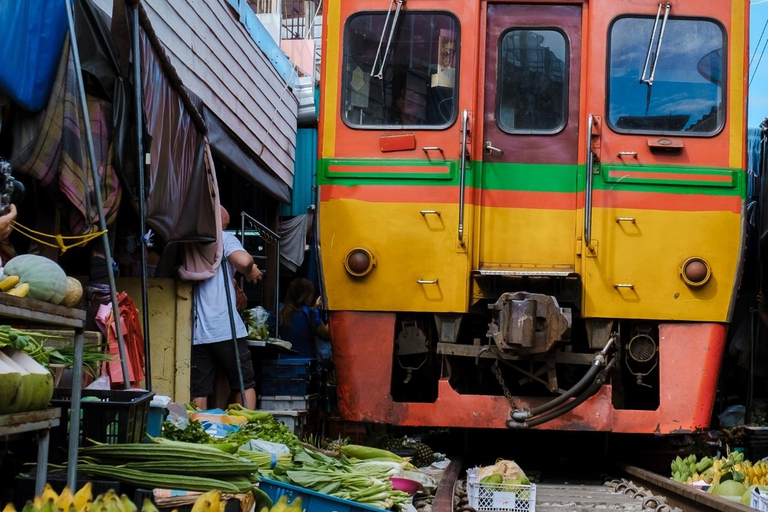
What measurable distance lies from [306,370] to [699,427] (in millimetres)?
3316

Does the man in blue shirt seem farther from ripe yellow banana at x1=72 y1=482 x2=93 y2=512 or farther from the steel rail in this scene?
ripe yellow banana at x1=72 y1=482 x2=93 y2=512

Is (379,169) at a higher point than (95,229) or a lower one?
higher

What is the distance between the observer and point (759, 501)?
531 centimetres

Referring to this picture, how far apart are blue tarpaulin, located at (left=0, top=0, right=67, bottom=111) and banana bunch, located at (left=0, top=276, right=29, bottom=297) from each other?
1.54 meters

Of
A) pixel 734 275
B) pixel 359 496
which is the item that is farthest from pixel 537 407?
pixel 359 496

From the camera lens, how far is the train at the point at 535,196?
6.64 meters

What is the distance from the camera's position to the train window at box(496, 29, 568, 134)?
22.8ft

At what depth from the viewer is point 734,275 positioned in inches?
261

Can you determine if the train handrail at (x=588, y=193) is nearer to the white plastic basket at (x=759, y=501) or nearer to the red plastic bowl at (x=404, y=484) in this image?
the white plastic basket at (x=759, y=501)

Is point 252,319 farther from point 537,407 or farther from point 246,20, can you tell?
point 246,20

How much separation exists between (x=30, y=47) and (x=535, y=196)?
3.27 metres

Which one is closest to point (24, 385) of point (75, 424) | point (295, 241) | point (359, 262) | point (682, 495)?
point (75, 424)

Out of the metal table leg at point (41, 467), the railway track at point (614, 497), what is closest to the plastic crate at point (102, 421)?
the metal table leg at point (41, 467)

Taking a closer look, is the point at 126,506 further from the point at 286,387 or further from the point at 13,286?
the point at 286,387
